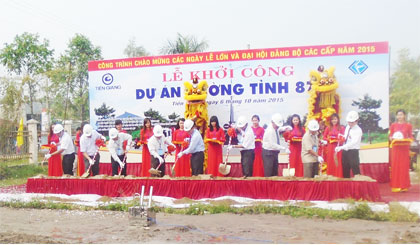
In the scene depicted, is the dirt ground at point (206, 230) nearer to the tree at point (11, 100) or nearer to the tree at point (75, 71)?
the tree at point (11, 100)

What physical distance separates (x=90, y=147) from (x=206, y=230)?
206 inches

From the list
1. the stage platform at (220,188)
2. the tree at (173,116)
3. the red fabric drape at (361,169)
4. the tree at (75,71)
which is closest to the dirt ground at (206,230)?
the stage platform at (220,188)

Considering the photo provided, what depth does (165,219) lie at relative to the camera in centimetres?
761

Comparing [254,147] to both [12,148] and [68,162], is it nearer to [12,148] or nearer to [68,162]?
[68,162]

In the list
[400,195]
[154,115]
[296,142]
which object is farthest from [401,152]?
[154,115]

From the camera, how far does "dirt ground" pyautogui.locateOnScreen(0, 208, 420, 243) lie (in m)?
6.16

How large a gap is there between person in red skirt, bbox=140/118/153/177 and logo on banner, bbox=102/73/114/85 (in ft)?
6.50

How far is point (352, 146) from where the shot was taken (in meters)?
8.84

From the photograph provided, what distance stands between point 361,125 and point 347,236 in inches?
168

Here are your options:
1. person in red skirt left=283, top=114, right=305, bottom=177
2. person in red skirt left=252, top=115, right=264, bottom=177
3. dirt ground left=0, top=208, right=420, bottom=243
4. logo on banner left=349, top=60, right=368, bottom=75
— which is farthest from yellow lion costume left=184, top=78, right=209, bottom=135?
dirt ground left=0, top=208, right=420, bottom=243

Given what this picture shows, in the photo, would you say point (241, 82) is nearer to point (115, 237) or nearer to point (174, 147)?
point (174, 147)

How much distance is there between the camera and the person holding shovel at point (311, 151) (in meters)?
8.83

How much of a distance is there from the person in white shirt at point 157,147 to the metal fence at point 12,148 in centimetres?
727

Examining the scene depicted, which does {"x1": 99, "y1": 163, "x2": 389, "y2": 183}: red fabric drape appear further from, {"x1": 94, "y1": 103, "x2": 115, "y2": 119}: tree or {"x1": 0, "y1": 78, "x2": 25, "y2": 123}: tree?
{"x1": 0, "y1": 78, "x2": 25, "y2": 123}: tree
